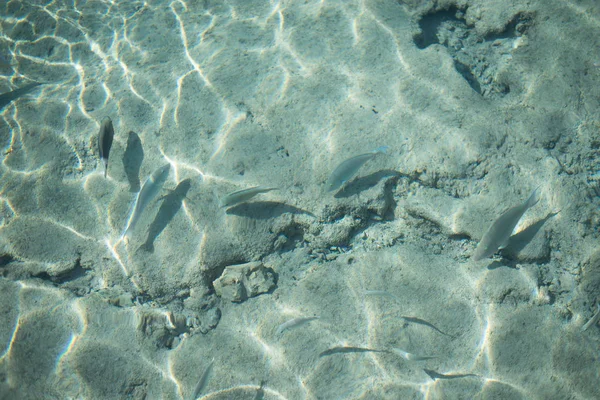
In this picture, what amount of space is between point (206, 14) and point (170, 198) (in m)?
2.70

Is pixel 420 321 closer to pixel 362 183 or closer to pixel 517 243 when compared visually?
pixel 517 243

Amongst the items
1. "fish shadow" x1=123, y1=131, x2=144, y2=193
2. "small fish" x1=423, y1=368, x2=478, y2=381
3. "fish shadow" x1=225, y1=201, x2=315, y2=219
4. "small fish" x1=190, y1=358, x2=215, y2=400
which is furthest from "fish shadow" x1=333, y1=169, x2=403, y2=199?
"fish shadow" x1=123, y1=131, x2=144, y2=193

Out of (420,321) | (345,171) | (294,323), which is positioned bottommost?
(294,323)

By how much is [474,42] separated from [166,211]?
3.89 m

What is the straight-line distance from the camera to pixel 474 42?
4.31 metres

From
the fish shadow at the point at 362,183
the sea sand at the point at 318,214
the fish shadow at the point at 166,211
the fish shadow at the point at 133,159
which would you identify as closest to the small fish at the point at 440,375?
the sea sand at the point at 318,214

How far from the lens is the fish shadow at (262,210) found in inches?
128

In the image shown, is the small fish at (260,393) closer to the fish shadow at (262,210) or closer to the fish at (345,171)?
the fish shadow at (262,210)

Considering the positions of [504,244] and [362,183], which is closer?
[504,244]

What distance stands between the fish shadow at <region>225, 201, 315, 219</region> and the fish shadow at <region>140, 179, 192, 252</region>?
0.48 metres

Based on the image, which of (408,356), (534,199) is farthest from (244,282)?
(534,199)

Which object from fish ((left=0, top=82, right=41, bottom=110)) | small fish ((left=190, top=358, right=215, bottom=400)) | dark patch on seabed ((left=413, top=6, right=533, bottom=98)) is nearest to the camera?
small fish ((left=190, top=358, right=215, bottom=400))

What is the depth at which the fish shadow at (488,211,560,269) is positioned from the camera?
3.01 m

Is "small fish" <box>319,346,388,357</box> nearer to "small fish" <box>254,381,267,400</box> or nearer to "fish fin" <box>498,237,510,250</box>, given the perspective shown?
"small fish" <box>254,381,267,400</box>
